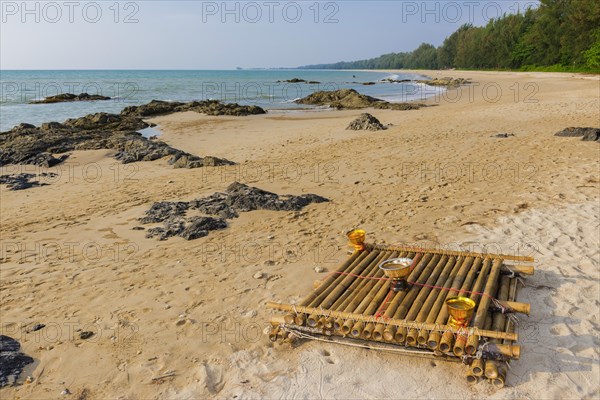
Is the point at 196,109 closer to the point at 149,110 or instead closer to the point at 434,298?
the point at 149,110

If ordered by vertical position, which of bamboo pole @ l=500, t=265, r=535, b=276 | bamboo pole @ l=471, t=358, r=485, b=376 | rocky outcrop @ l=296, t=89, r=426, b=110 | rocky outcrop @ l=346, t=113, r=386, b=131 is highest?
rocky outcrop @ l=296, t=89, r=426, b=110

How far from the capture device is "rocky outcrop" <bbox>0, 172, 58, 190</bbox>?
1194 cm

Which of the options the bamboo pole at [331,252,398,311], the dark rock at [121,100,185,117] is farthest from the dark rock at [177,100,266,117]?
the bamboo pole at [331,252,398,311]

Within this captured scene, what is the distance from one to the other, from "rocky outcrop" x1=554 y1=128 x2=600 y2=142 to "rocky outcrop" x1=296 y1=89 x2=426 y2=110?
13.4m

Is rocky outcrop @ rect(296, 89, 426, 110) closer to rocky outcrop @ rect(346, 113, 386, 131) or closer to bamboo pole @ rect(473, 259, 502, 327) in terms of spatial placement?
rocky outcrop @ rect(346, 113, 386, 131)

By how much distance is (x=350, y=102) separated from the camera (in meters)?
31.2

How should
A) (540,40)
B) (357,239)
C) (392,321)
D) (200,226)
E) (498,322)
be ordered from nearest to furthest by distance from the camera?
(392,321), (498,322), (357,239), (200,226), (540,40)

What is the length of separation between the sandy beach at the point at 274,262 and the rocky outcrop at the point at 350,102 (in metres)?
13.7

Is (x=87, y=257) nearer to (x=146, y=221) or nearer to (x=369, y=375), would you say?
(x=146, y=221)

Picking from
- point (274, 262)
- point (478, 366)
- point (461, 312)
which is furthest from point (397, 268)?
point (274, 262)

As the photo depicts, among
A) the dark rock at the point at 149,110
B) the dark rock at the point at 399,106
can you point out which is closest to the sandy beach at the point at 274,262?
the dark rock at the point at 399,106

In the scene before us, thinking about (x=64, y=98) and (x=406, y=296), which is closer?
(x=406, y=296)

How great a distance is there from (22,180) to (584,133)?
15683 millimetres

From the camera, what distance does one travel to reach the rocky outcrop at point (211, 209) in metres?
7.81
